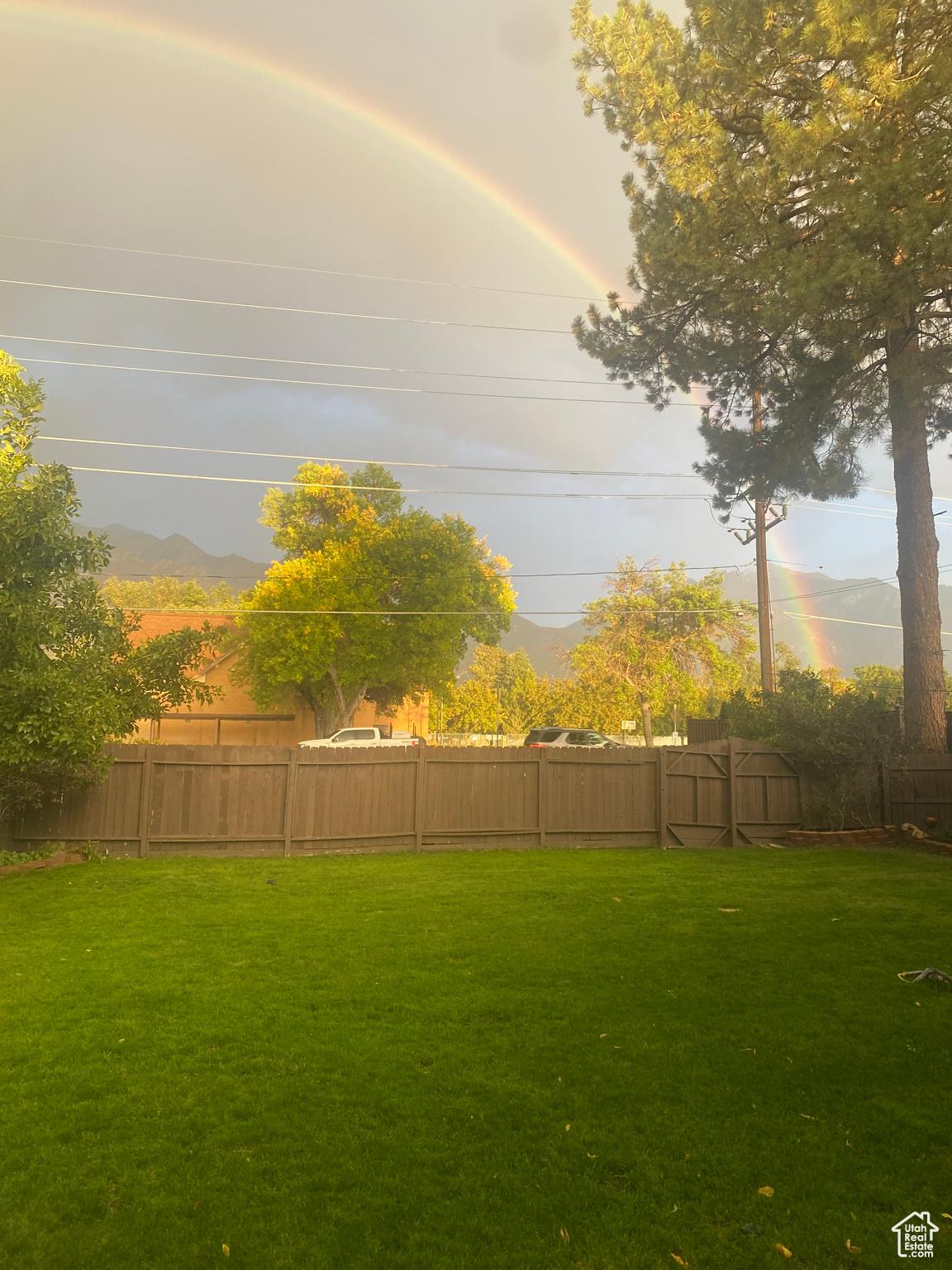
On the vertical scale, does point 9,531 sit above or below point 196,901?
above

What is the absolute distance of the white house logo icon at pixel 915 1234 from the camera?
137 inches

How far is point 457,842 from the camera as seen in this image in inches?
607

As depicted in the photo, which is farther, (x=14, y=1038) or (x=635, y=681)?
(x=635, y=681)

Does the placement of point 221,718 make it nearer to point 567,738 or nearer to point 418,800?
point 567,738

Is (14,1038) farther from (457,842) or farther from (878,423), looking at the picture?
(878,423)

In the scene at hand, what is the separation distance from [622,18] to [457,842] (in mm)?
17851

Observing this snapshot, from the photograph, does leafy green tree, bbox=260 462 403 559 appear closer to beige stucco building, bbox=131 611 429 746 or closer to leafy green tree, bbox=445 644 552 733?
A: beige stucco building, bbox=131 611 429 746

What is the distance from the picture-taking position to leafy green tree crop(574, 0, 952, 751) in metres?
14.8

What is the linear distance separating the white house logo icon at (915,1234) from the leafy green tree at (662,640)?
50.3m

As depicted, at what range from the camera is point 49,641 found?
13398mm

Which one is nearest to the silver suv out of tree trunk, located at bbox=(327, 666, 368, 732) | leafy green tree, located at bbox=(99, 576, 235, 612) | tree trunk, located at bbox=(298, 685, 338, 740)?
tree trunk, located at bbox=(327, 666, 368, 732)

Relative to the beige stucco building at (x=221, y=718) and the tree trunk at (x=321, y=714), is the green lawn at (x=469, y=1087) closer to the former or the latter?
the beige stucco building at (x=221, y=718)

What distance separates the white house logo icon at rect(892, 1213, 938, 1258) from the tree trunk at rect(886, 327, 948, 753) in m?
16.6

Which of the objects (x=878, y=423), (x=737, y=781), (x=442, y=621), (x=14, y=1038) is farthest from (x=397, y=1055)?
(x=442, y=621)
